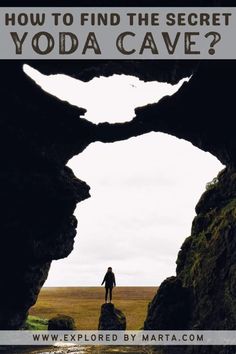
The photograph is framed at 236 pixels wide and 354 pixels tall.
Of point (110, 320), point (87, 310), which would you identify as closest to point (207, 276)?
point (110, 320)

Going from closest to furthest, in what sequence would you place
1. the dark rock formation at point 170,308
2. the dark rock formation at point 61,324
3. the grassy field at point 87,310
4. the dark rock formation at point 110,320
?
the dark rock formation at point 170,308, the dark rock formation at point 61,324, the dark rock formation at point 110,320, the grassy field at point 87,310

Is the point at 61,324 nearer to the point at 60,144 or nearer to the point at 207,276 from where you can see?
the point at 207,276

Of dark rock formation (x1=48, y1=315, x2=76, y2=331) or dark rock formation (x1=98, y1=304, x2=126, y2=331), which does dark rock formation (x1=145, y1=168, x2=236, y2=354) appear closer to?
dark rock formation (x1=98, y1=304, x2=126, y2=331)

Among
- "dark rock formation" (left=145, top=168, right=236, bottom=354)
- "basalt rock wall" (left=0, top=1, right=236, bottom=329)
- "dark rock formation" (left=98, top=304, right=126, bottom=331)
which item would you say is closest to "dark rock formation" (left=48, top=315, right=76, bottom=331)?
"dark rock formation" (left=98, top=304, right=126, bottom=331)

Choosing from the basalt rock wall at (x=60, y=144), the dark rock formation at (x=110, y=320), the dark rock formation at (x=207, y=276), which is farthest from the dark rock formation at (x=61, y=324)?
the dark rock formation at (x=207, y=276)

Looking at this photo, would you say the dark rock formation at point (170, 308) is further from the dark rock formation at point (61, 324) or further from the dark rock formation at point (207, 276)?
the dark rock formation at point (61, 324)

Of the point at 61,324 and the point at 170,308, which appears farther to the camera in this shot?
the point at 61,324

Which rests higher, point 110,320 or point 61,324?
point 110,320

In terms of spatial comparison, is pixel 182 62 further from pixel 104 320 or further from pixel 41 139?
pixel 104 320

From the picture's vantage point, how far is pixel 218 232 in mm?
25828

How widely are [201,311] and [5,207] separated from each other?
1206 cm

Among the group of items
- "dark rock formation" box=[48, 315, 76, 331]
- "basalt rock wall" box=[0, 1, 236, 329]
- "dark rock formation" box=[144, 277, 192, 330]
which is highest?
"basalt rock wall" box=[0, 1, 236, 329]

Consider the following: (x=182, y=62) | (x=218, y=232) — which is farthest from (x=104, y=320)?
(x=182, y=62)

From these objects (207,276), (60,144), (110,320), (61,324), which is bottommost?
(61,324)
